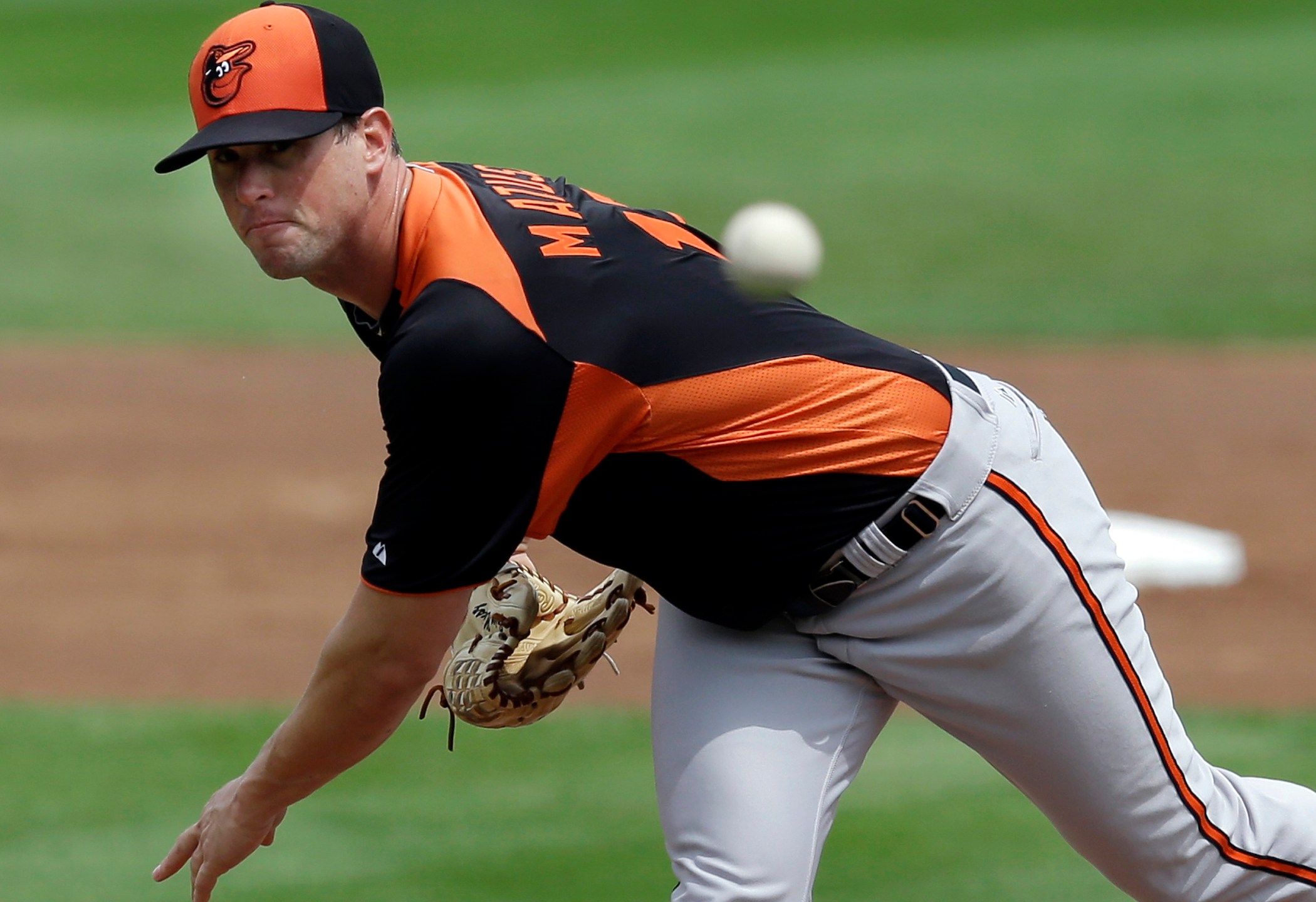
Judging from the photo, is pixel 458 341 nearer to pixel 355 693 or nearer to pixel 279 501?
pixel 355 693

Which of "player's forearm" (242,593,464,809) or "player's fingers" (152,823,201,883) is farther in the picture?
"player's fingers" (152,823,201,883)

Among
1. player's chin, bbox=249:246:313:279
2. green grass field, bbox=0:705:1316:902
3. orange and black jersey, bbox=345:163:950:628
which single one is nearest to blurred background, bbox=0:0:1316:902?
green grass field, bbox=0:705:1316:902

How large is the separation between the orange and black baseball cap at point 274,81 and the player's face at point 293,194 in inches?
1.6

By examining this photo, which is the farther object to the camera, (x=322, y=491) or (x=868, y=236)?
(x=868, y=236)

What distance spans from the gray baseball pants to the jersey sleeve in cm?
56

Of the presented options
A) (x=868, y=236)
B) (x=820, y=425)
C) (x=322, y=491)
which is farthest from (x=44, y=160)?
(x=820, y=425)

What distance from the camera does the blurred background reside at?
181 inches

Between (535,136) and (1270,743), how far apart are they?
11.5m

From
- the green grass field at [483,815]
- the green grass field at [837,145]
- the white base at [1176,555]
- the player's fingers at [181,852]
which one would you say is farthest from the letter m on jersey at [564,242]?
the green grass field at [837,145]

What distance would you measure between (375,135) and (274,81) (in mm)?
187

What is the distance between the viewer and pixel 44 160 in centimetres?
1529

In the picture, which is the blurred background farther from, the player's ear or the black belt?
the player's ear

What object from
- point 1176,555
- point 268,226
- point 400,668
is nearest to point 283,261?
point 268,226

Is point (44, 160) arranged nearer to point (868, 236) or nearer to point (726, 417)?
point (868, 236)
